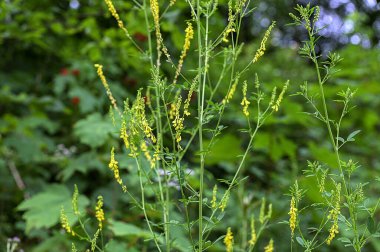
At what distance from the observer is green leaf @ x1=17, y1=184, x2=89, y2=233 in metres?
2.45

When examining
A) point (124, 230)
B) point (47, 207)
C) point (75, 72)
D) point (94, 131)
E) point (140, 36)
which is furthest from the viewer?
point (75, 72)

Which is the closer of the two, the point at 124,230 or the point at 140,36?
the point at 124,230

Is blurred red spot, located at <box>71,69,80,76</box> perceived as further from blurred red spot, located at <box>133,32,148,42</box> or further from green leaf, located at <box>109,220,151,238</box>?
green leaf, located at <box>109,220,151,238</box>

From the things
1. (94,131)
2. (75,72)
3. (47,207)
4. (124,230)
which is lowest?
(124,230)

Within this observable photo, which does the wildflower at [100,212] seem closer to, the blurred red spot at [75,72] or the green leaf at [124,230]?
the green leaf at [124,230]

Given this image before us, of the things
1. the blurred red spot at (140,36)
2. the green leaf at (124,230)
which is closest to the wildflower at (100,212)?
the green leaf at (124,230)

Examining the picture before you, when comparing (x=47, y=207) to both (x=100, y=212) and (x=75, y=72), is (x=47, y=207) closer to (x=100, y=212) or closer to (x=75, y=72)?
(x=75, y=72)

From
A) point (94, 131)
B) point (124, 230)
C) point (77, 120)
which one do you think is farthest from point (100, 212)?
point (77, 120)

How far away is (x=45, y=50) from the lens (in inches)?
149

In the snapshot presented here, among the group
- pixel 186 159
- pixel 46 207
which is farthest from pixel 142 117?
pixel 186 159

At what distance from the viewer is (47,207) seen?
2.54 m

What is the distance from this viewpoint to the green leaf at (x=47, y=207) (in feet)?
8.05

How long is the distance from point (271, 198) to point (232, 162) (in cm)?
35

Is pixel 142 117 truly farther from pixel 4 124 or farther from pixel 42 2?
pixel 42 2
